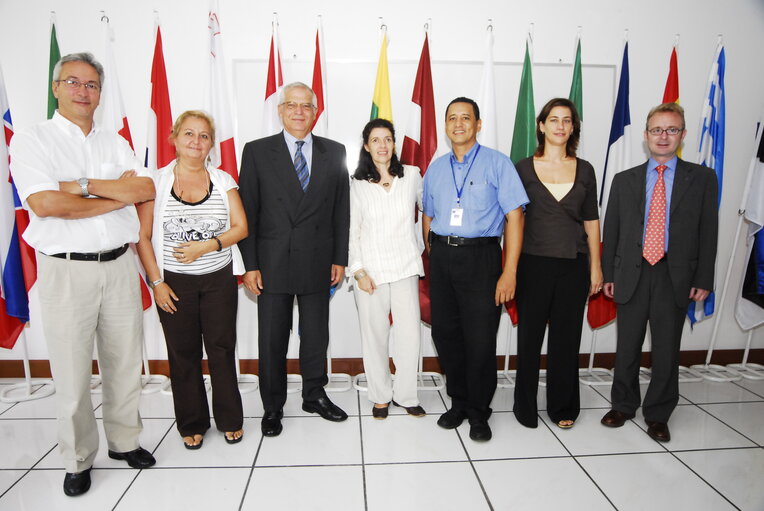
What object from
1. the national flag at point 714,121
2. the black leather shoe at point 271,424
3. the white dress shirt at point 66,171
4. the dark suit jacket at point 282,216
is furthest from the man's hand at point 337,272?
the national flag at point 714,121

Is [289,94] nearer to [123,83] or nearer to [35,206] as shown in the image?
[35,206]

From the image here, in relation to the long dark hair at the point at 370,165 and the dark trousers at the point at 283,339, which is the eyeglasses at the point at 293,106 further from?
the dark trousers at the point at 283,339

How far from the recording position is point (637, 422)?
2.67 m

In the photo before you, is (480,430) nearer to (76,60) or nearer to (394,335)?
(394,335)

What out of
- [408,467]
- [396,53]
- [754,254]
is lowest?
[408,467]

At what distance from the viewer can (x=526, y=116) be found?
3.09m

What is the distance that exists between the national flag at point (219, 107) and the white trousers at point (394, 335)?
129cm

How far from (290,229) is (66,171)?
3.36 feet

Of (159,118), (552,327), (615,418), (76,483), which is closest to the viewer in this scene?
(76,483)

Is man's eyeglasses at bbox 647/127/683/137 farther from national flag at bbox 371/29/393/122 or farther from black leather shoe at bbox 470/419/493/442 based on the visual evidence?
black leather shoe at bbox 470/419/493/442

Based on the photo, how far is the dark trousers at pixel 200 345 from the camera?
220 cm

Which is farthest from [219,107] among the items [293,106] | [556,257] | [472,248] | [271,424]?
[556,257]

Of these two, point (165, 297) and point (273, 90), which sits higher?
point (273, 90)

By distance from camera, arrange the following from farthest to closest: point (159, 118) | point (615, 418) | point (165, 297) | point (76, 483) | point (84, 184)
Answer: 1. point (159, 118)
2. point (615, 418)
3. point (165, 297)
4. point (76, 483)
5. point (84, 184)
